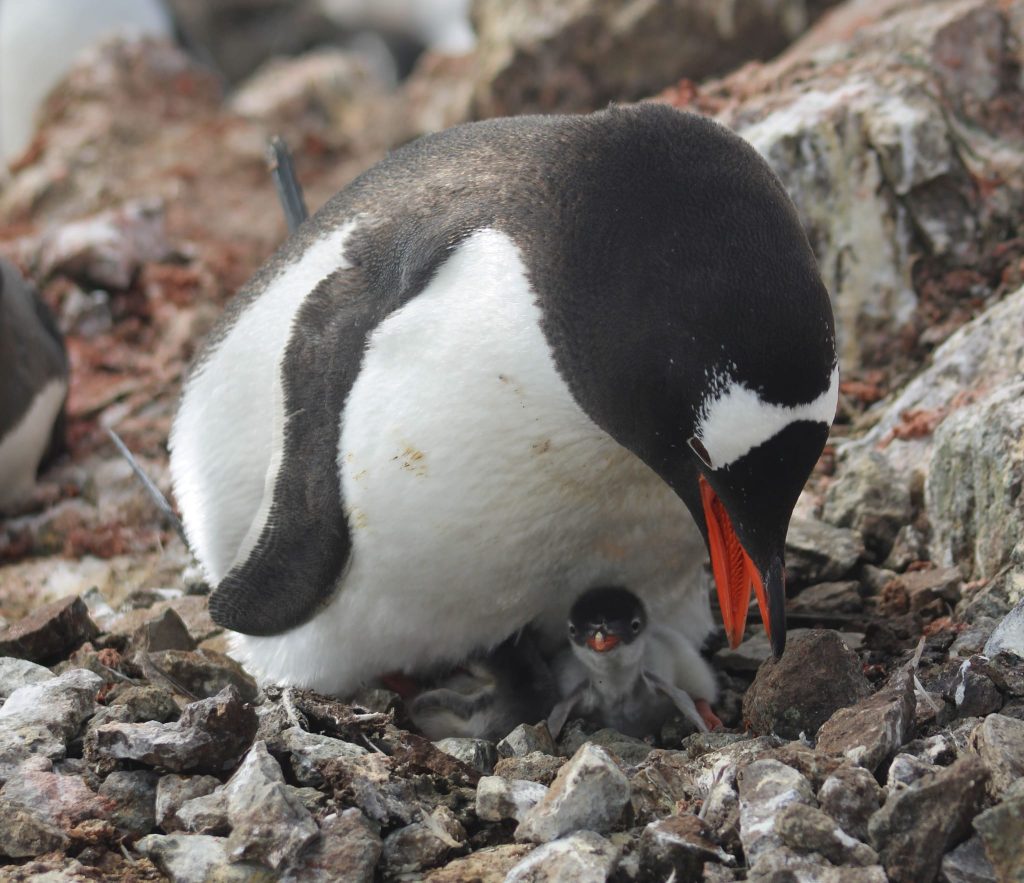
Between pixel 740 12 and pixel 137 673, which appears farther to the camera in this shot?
pixel 740 12

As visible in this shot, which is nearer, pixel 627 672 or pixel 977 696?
pixel 977 696

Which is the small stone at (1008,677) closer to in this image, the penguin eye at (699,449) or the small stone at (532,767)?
the penguin eye at (699,449)

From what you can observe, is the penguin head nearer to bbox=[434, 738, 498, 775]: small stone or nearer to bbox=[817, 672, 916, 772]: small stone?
bbox=[434, 738, 498, 775]: small stone

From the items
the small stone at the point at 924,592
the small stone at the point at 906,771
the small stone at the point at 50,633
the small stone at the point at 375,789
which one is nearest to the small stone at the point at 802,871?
the small stone at the point at 906,771

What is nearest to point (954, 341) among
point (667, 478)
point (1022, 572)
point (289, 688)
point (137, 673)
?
point (1022, 572)

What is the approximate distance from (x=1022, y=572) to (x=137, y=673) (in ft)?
7.65

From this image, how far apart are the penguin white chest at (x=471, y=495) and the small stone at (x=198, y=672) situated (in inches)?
10.3

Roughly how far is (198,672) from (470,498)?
85 cm

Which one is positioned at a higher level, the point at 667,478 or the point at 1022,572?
the point at 667,478

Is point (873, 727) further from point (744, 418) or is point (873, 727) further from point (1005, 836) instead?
point (744, 418)

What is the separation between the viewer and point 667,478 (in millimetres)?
3256

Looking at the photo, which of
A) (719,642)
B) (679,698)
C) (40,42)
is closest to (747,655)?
(719,642)

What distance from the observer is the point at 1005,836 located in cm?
235

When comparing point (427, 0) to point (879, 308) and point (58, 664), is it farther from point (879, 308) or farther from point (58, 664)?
point (58, 664)
